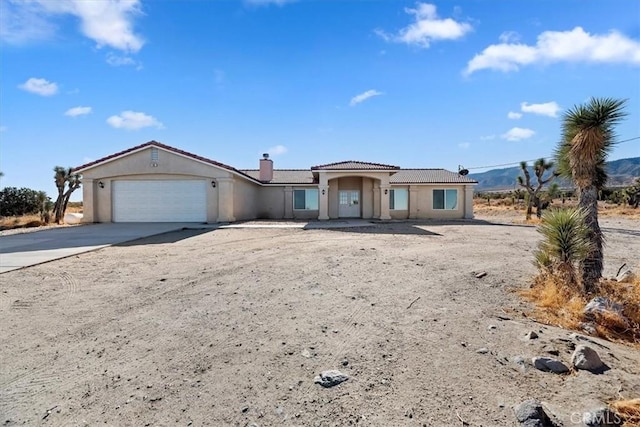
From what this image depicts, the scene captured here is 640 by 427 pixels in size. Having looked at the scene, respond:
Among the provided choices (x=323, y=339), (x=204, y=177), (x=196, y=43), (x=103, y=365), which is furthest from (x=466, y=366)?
(x=204, y=177)

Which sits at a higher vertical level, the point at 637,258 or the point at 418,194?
the point at 418,194

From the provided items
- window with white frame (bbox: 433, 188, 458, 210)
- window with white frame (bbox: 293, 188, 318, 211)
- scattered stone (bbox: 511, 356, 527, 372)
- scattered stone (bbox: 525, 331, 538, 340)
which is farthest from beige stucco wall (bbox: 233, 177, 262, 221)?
scattered stone (bbox: 511, 356, 527, 372)

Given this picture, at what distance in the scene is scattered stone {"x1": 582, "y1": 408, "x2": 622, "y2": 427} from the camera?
113 inches

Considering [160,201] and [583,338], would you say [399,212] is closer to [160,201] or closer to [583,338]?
[160,201]

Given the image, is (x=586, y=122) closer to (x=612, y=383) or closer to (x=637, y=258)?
(x=612, y=383)

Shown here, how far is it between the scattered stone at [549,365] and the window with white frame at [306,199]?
23025 millimetres

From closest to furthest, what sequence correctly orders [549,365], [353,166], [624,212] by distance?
[549,365] → [353,166] → [624,212]

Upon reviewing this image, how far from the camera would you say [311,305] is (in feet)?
18.7

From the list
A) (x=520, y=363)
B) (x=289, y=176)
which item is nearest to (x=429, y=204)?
→ (x=289, y=176)

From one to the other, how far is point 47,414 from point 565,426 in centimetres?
432

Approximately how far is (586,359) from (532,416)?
4.65 ft

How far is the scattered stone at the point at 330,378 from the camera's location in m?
3.44

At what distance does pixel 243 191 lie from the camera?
23.5m

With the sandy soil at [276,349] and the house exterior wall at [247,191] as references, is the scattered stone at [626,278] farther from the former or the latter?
the house exterior wall at [247,191]
